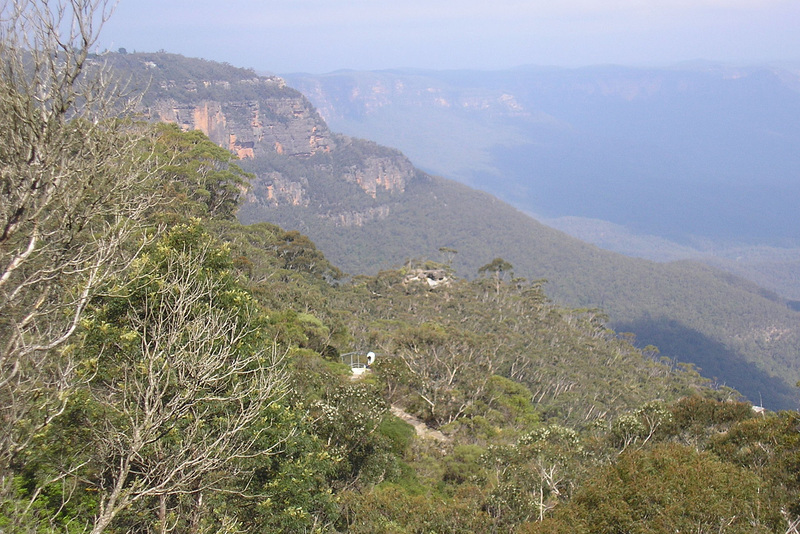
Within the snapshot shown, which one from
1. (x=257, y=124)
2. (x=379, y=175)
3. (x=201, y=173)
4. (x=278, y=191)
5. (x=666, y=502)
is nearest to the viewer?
(x=666, y=502)

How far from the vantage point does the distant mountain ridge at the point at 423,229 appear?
89.2 m

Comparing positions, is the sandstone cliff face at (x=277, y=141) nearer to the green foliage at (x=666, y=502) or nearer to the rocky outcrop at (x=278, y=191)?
the rocky outcrop at (x=278, y=191)

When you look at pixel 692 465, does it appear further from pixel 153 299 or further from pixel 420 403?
pixel 420 403

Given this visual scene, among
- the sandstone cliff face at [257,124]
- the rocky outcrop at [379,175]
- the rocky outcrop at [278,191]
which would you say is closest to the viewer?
the rocky outcrop at [278,191]

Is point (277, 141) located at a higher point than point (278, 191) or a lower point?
higher

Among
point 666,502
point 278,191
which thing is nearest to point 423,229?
point 278,191

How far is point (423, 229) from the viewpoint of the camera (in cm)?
10906

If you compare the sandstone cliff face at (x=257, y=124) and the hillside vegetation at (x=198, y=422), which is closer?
the hillside vegetation at (x=198, y=422)

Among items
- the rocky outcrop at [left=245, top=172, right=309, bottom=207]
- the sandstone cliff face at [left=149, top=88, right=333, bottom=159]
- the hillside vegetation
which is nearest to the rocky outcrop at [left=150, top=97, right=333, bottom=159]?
the sandstone cliff face at [left=149, top=88, right=333, bottom=159]

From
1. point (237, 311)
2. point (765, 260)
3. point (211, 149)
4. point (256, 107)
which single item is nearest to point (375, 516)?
point (237, 311)

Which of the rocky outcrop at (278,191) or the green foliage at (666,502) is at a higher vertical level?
the green foliage at (666,502)

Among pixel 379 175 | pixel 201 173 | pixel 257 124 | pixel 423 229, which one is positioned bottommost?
pixel 423 229

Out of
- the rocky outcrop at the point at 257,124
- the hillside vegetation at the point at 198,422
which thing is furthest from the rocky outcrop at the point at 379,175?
the hillside vegetation at the point at 198,422

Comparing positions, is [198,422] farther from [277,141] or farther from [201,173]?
[277,141]
